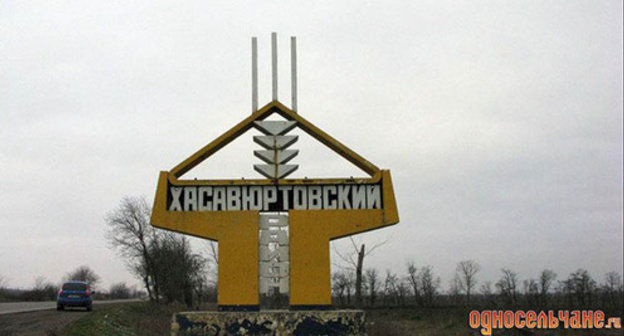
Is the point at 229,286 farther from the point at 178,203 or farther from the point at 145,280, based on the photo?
the point at 145,280

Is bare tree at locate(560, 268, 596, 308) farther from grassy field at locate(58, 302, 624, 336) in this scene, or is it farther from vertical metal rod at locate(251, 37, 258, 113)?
vertical metal rod at locate(251, 37, 258, 113)

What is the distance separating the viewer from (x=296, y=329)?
7539 mm

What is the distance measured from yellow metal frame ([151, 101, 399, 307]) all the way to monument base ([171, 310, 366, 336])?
28 cm

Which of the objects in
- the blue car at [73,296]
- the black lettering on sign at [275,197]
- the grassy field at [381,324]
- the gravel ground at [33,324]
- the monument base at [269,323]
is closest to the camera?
the monument base at [269,323]

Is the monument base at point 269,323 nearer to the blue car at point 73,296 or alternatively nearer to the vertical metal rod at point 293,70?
the vertical metal rod at point 293,70

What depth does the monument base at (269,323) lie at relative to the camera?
7.46 meters

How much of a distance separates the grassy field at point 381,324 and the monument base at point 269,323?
10153 mm

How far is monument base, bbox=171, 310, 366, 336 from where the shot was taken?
7465 mm

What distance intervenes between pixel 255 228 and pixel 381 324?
21.6m

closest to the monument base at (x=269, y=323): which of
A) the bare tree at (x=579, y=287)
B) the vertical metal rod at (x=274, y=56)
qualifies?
the vertical metal rod at (x=274, y=56)

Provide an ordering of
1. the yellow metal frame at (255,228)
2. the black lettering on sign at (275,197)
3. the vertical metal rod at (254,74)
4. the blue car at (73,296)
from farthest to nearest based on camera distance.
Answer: the blue car at (73,296) < the vertical metal rod at (254,74) < the black lettering on sign at (275,197) < the yellow metal frame at (255,228)

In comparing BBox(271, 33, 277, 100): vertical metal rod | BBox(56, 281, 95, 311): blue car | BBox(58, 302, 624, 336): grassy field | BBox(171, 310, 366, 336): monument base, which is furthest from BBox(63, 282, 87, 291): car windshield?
BBox(271, 33, 277, 100): vertical metal rod

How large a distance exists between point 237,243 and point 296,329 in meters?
1.42

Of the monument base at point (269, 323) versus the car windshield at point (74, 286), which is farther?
the car windshield at point (74, 286)
